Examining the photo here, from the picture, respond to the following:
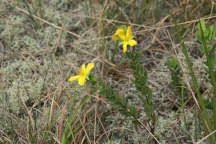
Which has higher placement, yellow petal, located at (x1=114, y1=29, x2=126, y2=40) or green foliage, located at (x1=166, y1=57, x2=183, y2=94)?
yellow petal, located at (x1=114, y1=29, x2=126, y2=40)

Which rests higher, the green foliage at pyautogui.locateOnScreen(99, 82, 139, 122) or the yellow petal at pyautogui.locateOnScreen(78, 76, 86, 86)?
the yellow petal at pyautogui.locateOnScreen(78, 76, 86, 86)

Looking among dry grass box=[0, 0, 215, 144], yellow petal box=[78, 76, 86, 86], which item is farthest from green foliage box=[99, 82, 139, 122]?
dry grass box=[0, 0, 215, 144]

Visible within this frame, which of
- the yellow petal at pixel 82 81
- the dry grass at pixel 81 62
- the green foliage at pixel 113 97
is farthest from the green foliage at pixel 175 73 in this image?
the yellow petal at pixel 82 81

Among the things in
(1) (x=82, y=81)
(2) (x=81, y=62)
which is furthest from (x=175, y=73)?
(2) (x=81, y=62)

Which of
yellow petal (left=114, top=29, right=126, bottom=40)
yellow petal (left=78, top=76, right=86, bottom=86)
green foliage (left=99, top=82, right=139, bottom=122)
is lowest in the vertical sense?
green foliage (left=99, top=82, right=139, bottom=122)

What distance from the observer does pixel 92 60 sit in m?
2.13

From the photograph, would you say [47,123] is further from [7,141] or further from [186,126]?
[186,126]

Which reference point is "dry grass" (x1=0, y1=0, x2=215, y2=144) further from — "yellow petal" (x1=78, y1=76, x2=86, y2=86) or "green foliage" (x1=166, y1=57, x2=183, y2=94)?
"yellow petal" (x1=78, y1=76, x2=86, y2=86)

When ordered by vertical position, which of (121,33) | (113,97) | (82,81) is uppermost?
(121,33)

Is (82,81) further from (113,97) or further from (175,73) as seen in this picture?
(175,73)

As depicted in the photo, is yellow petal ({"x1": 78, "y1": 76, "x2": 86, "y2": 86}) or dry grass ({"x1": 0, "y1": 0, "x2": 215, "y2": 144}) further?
dry grass ({"x1": 0, "y1": 0, "x2": 215, "y2": 144})

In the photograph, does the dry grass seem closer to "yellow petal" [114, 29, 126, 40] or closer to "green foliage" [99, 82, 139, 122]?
"green foliage" [99, 82, 139, 122]

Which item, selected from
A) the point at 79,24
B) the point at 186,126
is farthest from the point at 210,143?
the point at 79,24

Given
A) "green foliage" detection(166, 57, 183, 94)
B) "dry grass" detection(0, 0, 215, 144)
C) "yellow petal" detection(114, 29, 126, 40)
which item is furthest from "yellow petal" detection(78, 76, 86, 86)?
"green foliage" detection(166, 57, 183, 94)
